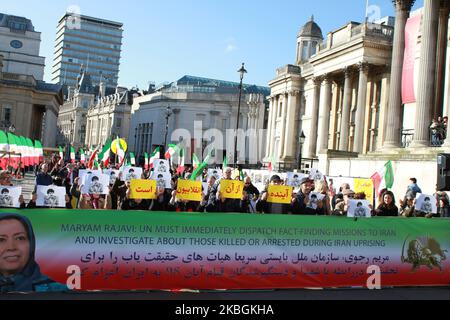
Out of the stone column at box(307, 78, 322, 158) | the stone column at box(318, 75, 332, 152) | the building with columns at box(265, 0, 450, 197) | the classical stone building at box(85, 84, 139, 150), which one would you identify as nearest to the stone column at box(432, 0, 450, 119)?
the building with columns at box(265, 0, 450, 197)

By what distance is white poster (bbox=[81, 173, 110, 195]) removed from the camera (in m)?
10.7

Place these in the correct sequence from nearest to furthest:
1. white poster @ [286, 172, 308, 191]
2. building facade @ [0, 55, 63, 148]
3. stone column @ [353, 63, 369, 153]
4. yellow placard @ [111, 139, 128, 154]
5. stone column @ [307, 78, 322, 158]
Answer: white poster @ [286, 172, 308, 191], yellow placard @ [111, 139, 128, 154], stone column @ [353, 63, 369, 153], stone column @ [307, 78, 322, 158], building facade @ [0, 55, 63, 148]

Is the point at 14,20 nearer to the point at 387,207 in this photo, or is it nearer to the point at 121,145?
the point at 121,145

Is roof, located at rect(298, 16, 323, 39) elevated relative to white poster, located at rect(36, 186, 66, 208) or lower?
elevated

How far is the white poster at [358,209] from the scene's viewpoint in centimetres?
981

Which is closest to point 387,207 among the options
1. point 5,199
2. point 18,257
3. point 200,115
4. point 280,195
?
point 280,195

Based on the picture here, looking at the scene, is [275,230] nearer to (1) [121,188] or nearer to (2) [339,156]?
(1) [121,188]

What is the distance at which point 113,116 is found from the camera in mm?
135750

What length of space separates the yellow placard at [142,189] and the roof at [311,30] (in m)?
55.4

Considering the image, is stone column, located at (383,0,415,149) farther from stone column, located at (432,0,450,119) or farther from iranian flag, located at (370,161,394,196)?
iranian flag, located at (370,161,394,196)

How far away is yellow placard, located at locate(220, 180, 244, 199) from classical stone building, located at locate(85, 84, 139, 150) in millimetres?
122473

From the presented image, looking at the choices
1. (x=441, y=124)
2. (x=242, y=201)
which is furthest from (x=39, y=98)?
(x=242, y=201)

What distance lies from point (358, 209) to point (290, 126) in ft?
154

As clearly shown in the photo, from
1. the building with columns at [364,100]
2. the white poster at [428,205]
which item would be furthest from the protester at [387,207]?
the building with columns at [364,100]
